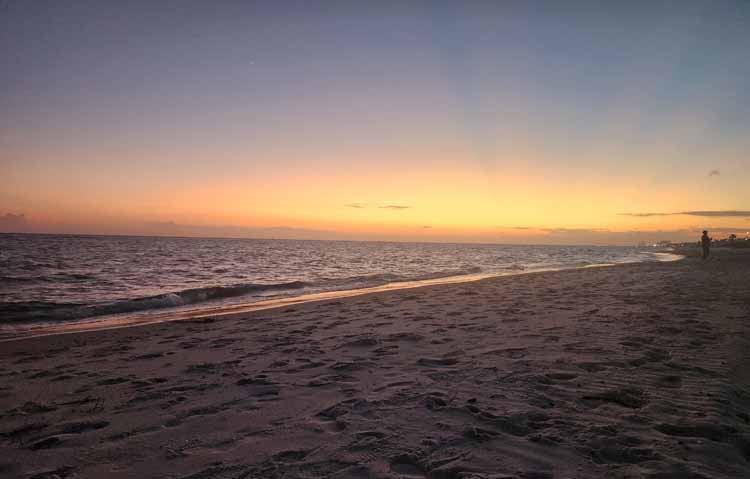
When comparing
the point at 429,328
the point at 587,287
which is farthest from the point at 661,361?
the point at 587,287

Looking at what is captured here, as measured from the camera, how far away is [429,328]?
829 cm

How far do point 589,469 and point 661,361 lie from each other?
349cm

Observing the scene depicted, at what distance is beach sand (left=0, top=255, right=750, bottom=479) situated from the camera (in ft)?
10.2

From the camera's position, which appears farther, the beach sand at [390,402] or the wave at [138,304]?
the wave at [138,304]

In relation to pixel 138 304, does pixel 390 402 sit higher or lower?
higher

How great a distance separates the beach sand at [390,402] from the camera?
3.12 m

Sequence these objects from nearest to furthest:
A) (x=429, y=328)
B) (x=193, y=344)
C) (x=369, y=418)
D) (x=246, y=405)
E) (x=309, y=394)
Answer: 1. (x=369, y=418)
2. (x=246, y=405)
3. (x=309, y=394)
4. (x=193, y=344)
5. (x=429, y=328)

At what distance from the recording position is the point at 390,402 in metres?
4.29

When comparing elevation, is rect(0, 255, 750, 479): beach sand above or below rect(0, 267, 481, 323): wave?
above

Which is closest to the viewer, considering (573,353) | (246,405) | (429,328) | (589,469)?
(589,469)

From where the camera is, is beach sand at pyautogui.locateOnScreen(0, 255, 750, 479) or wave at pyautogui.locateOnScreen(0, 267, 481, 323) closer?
beach sand at pyautogui.locateOnScreen(0, 255, 750, 479)

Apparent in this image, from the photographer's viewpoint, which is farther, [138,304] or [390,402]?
[138,304]

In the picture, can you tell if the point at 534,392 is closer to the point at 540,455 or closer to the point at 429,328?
the point at 540,455

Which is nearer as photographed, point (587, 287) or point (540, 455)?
point (540, 455)
